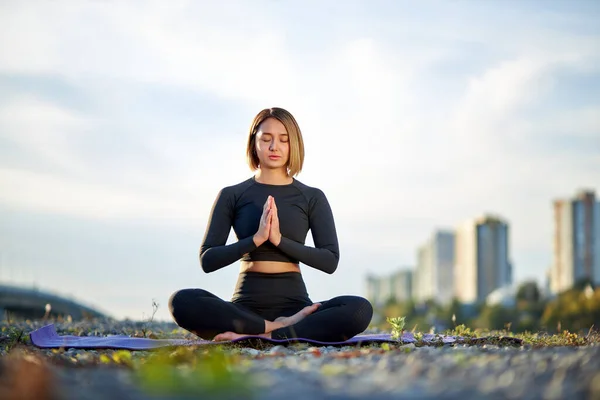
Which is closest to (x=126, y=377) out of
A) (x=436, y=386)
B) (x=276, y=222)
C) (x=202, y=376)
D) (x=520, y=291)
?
(x=202, y=376)

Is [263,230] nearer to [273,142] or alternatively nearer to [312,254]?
[312,254]

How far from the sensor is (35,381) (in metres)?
2.78

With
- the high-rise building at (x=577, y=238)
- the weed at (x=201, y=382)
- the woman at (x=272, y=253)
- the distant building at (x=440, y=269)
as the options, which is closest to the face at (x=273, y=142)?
the woman at (x=272, y=253)

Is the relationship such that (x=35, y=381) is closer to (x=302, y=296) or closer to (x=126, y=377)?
(x=126, y=377)

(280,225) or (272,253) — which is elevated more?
(280,225)

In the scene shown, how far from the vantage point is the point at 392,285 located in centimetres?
16162

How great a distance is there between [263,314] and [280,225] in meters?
0.79

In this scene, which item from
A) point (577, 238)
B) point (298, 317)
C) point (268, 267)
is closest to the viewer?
point (298, 317)

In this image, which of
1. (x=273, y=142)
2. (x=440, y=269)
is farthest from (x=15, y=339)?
(x=440, y=269)

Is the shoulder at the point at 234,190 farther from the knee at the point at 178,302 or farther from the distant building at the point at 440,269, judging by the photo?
the distant building at the point at 440,269

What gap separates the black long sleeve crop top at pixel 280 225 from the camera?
6.79 meters

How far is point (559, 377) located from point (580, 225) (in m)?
98.1

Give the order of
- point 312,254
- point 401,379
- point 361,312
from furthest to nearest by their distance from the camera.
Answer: point 312,254
point 361,312
point 401,379

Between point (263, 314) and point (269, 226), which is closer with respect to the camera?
point (269, 226)
